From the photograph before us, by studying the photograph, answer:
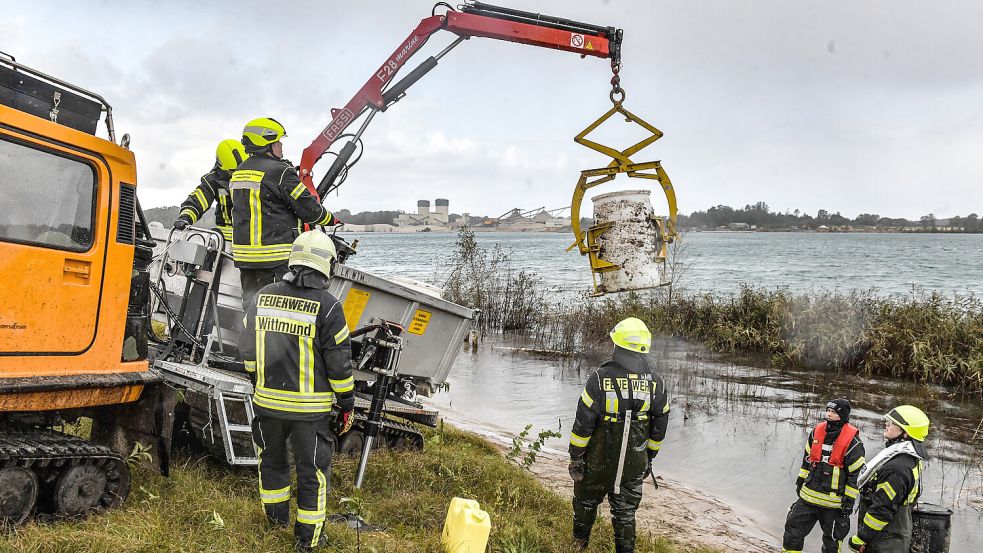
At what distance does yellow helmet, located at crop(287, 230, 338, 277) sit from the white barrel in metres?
2.89

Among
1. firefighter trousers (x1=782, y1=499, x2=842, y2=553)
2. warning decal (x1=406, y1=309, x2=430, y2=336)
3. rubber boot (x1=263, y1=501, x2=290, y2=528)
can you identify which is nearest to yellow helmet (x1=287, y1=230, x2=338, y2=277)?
rubber boot (x1=263, y1=501, x2=290, y2=528)

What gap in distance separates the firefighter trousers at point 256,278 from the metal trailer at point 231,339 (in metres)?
0.30

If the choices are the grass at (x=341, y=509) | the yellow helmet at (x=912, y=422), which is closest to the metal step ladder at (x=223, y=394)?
the grass at (x=341, y=509)

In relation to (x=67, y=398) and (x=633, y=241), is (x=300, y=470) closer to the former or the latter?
(x=67, y=398)

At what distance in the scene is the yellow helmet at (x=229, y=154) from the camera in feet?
21.9

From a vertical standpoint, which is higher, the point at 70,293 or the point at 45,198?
the point at 45,198

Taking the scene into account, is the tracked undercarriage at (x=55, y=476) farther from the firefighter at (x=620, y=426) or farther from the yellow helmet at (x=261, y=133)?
the firefighter at (x=620, y=426)

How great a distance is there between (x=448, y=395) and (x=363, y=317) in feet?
21.2

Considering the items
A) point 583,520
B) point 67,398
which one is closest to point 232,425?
point 67,398

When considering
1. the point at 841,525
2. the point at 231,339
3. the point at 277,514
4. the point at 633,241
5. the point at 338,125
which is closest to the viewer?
the point at 277,514

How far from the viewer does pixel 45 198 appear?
14.3 feet

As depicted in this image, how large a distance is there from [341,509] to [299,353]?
5.43 feet

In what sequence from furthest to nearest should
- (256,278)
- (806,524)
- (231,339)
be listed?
1. (231,339)
2. (806,524)
3. (256,278)

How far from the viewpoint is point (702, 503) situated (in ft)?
27.2
